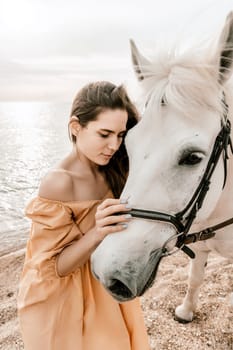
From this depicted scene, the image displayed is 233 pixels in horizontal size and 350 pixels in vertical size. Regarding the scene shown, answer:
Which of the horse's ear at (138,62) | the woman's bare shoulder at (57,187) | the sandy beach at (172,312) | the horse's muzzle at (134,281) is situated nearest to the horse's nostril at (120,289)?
the horse's muzzle at (134,281)

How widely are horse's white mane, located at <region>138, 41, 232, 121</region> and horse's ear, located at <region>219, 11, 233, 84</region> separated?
4 centimetres

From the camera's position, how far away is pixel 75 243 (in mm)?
1996

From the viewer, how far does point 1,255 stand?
5965mm

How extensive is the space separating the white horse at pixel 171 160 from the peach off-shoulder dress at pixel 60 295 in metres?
0.44

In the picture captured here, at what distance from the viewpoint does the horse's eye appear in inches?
66.3

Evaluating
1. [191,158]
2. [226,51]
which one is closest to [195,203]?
[191,158]

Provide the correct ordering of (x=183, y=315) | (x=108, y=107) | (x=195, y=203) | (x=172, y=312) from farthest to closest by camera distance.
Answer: (x=172, y=312)
(x=183, y=315)
(x=108, y=107)
(x=195, y=203)

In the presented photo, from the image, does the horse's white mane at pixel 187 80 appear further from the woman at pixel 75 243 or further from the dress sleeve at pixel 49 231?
the dress sleeve at pixel 49 231

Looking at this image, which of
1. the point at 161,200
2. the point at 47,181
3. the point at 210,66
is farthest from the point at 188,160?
the point at 47,181

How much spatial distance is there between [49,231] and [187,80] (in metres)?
1.18

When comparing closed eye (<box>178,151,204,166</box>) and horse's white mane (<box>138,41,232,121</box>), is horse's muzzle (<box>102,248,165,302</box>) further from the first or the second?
horse's white mane (<box>138,41,232,121</box>)

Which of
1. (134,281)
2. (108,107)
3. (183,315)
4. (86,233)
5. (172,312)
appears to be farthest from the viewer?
(172,312)

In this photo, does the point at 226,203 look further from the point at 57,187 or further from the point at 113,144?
the point at 57,187

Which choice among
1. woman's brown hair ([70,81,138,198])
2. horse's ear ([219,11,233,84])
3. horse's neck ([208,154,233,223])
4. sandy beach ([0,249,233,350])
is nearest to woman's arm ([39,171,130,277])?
woman's brown hair ([70,81,138,198])
